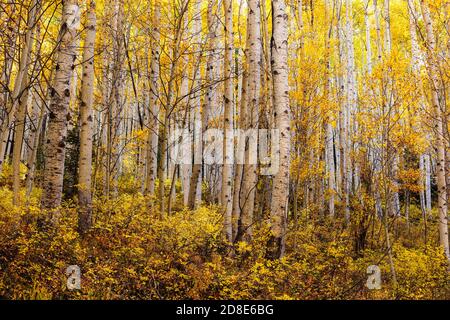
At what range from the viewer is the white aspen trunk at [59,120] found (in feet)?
18.3

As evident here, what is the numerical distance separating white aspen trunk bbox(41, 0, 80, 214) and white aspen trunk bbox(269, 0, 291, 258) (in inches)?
128

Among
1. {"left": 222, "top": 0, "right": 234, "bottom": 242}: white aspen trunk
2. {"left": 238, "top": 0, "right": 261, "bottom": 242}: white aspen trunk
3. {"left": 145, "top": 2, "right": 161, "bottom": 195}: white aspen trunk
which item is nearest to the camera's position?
{"left": 238, "top": 0, "right": 261, "bottom": 242}: white aspen trunk

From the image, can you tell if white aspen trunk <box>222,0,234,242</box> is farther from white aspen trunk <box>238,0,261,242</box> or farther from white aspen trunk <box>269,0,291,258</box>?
white aspen trunk <box>269,0,291,258</box>

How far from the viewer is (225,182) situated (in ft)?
25.0

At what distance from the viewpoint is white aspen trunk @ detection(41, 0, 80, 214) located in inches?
219

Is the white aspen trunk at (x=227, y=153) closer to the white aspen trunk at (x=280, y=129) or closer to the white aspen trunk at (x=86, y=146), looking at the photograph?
the white aspen trunk at (x=280, y=129)

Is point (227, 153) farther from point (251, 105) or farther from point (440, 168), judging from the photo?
point (440, 168)

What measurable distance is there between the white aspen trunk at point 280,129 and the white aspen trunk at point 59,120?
3246 millimetres

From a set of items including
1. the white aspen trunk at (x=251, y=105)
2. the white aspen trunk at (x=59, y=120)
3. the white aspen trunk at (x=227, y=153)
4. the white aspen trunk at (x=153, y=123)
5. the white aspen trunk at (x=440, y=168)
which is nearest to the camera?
the white aspen trunk at (x=59, y=120)

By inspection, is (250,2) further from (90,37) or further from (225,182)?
(225,182)

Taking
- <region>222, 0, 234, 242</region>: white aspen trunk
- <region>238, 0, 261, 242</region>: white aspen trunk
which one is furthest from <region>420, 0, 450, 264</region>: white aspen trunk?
<region>222, 0, 234, 242</region>: white aspen trunk

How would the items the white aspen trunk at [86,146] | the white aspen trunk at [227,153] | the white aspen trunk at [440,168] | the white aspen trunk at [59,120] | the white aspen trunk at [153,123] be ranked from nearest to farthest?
the white aspen trunk at [59,120], the white aspen trunk at [86,146], the white aspen trunk at [227,153], the white aspen trunk at [440,168], the white aspen trunk at [153,123]

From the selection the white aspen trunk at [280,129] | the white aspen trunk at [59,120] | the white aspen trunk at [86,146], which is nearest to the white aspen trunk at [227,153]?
the white aspen trunk at [280,129]
